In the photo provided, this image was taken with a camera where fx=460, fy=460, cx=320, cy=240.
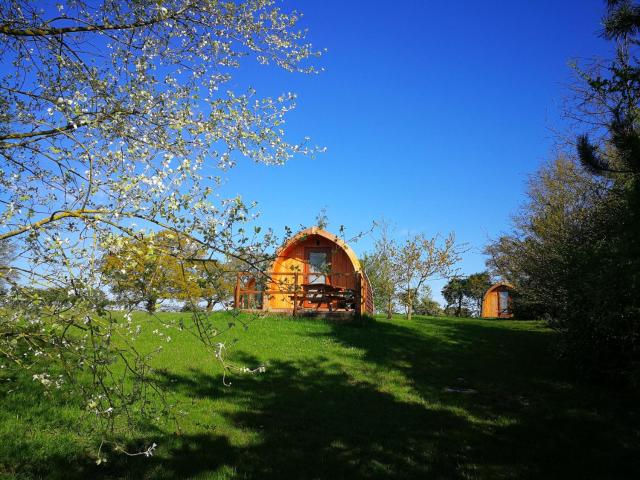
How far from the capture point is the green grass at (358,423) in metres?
6.02

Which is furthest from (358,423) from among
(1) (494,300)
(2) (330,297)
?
(1) (494,300)

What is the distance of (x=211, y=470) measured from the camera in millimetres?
5918

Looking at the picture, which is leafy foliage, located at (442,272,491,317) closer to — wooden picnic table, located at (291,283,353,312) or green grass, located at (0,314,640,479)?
wooden picnic table, located at (291,283,353,312)

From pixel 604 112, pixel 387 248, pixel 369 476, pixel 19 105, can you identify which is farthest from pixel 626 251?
pixel 387 248

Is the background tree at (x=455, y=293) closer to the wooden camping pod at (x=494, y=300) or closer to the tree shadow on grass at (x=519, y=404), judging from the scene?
the wooden camping pod at (x=494, y=300)

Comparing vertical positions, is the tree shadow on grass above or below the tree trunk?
below

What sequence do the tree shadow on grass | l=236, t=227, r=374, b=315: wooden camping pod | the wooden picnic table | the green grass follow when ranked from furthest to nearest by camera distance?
the wooden picnic table, l=236, t=227, r=374, b=315: wooden camping pod, the tree shadow on grass, the green grass

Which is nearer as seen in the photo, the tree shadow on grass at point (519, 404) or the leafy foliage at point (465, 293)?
the tree shadow on grass at point (519, 404)

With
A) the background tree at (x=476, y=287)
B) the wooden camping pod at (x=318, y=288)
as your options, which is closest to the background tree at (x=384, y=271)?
the wooden camping pod at (x=318, y=288)

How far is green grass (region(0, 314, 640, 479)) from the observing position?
6.02 meters

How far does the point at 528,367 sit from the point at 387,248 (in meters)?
17.5

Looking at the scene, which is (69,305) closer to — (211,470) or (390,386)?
(211,470)

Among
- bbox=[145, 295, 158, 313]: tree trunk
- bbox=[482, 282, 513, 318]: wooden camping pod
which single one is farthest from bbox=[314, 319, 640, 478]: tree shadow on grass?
bbox=[482, 282, 513, 318]: wooden camping pod

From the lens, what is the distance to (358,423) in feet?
25.5
